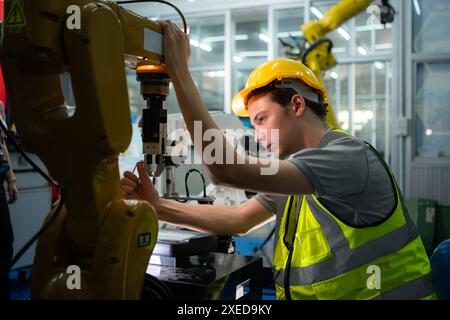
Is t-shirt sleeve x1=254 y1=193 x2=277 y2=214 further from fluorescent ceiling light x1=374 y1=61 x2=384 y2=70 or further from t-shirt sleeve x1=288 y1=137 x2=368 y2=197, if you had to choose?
fluorescent ceiling light x1=374 y1=61 x2=384 y2=70

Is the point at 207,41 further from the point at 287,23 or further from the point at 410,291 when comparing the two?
the point at 410,291

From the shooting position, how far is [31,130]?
3.32 ft

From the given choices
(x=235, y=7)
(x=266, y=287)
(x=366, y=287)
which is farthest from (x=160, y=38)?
(x=235, y=7)

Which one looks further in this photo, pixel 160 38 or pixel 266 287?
pixel 266 287

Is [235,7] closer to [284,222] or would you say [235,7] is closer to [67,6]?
[284,222]

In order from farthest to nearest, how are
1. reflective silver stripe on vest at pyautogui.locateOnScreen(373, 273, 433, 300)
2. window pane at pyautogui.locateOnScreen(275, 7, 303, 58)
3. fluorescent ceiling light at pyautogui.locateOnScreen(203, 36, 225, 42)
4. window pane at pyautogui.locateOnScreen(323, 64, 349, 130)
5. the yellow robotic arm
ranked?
fluorescent ceiling light at pyautogui.locateOnScreen(203, 36, 225, 42) < window pane at pyautogui.locateOnScreen(275, 7, 303, 58) < window pane at pyautogui.locateOnScreen(323, 64, 349, 130) < reflective silver stripe on vest at pyautogui.locateOnScreen(373, 273, 433, 300) < the yellow robotic arm

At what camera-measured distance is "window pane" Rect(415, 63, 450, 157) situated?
566cm

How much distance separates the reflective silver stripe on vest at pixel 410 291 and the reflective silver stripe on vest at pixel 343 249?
0.11 meters

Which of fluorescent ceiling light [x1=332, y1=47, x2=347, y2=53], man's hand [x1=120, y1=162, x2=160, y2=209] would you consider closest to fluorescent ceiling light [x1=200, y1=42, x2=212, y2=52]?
fluorescent ceiling light [x1=332, y1=47, x2=347, y2=53]

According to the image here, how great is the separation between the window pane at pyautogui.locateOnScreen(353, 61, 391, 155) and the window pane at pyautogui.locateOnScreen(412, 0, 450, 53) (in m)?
0.51

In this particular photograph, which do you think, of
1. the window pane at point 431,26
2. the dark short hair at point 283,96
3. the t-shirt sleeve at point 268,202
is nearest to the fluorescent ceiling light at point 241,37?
the window pane at point 431,26

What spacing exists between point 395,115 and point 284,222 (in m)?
4.73

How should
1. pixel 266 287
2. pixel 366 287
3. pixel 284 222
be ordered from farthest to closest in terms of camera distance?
pixel 266 287
pixel 284 222
pixel 366 287

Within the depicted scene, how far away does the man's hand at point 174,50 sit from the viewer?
1153 mm
